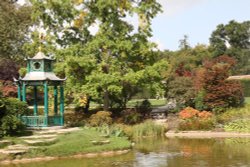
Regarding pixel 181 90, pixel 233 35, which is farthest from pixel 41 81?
pixel 233 35

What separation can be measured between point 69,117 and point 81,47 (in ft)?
16.0

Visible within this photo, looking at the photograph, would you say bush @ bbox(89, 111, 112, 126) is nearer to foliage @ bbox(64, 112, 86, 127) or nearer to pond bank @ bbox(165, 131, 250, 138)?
foliage @ bbox(64, 112, 86, 127)

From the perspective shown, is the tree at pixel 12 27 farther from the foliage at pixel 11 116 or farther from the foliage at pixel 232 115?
the foliage at pixel 232 115

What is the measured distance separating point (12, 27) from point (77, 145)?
21.6m

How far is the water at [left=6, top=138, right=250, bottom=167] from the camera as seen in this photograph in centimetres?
1698

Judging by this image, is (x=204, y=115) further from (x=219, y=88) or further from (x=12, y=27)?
(x=12, y=27)

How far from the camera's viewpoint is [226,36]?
9575 centimetres

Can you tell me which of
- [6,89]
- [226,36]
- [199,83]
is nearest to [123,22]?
[199,83]

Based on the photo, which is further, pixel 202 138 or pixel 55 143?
pixel 202 138

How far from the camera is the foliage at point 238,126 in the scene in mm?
26727

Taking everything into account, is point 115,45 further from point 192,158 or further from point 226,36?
point 226,36

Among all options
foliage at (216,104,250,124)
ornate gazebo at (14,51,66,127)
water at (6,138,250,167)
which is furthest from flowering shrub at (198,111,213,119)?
ornate gazebo at (14,51,66,127)

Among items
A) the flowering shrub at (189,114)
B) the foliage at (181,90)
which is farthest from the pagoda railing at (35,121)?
the foliage at (181,90)

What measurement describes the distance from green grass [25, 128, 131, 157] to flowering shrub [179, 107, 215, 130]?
631cm
